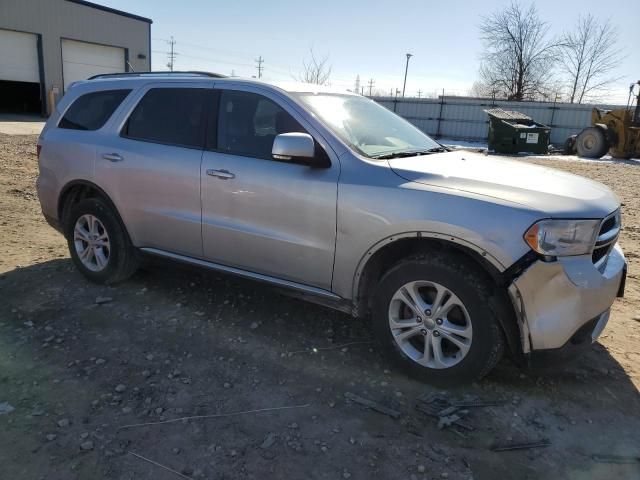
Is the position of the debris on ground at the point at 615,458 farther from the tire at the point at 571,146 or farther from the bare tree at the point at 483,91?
the bare tree at the point at 483,91

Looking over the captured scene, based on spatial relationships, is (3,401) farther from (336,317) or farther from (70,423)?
(336,317)

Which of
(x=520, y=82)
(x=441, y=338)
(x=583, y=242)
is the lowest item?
(x=441, y=338)

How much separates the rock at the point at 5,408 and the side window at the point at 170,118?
2077mm

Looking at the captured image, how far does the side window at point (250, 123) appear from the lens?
138 inches

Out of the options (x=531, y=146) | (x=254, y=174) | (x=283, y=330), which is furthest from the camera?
(x=531, y=146)

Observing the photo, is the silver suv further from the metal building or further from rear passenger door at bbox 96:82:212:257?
the metal building

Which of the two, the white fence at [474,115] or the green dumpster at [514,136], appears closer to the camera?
the green dumpster at [514,136]

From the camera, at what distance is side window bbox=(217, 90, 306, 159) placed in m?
3.52

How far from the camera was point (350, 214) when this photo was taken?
Result: 10.2 ft

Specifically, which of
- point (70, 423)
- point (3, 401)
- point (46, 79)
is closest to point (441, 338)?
point (70, 423)

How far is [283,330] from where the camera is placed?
383 centimetres

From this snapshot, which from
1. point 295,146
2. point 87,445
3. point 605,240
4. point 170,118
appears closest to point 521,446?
point 605,240

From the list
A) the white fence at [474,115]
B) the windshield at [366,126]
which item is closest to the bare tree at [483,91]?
the white fence at [474,115]

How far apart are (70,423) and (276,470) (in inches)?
46.0
